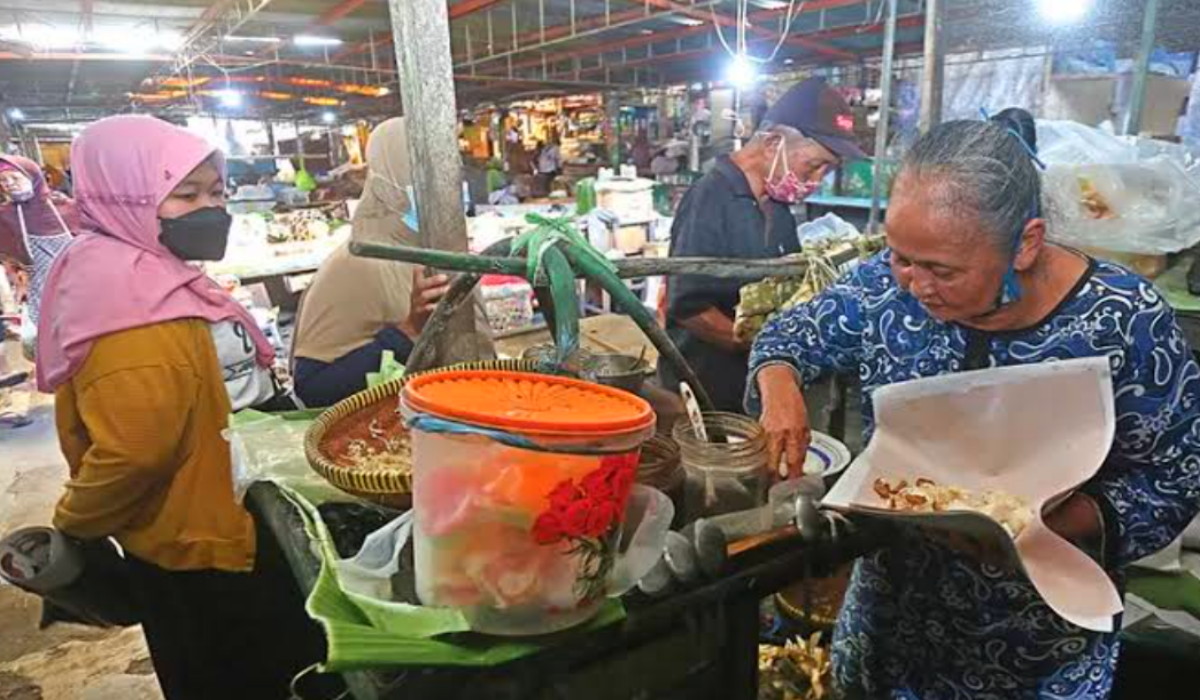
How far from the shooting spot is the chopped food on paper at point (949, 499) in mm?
981

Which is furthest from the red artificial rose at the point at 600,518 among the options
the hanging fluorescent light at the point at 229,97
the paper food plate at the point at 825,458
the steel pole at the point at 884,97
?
the hanging fluorescent light at the point at 229,97

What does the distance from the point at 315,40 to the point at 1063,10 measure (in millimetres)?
8300

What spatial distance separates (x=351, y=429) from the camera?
1.22m

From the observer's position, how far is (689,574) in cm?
81

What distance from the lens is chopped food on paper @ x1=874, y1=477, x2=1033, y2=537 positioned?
981mm

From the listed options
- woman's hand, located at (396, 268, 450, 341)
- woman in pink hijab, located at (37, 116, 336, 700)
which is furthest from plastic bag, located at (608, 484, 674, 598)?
woman in pink hijab, located at (37, 116, 336, 700)

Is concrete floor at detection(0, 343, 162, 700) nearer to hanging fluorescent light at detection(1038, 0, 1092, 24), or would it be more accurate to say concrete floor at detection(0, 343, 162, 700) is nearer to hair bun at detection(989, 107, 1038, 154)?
hair bun at detection(989, 107, 1038, 154)

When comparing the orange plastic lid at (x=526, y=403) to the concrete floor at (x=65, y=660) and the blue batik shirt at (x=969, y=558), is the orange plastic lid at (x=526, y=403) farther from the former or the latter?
the concrete floor at (x=65, y=660)

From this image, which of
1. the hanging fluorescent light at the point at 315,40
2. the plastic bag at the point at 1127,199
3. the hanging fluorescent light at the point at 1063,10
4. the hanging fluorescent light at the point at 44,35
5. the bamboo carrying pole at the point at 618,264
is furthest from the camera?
the hanging fluorescent light at the point at 315,40

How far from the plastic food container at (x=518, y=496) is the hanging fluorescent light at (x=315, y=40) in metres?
9.14

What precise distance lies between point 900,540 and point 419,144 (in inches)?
46.3

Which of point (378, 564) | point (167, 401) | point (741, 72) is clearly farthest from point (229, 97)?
point (378, 564)

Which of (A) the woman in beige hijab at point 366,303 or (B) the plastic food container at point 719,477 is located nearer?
(B) the plastic food container at point 719,477

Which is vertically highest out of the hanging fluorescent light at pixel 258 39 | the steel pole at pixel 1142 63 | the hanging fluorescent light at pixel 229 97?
the hanging fluorescent light at pixel 229 97
